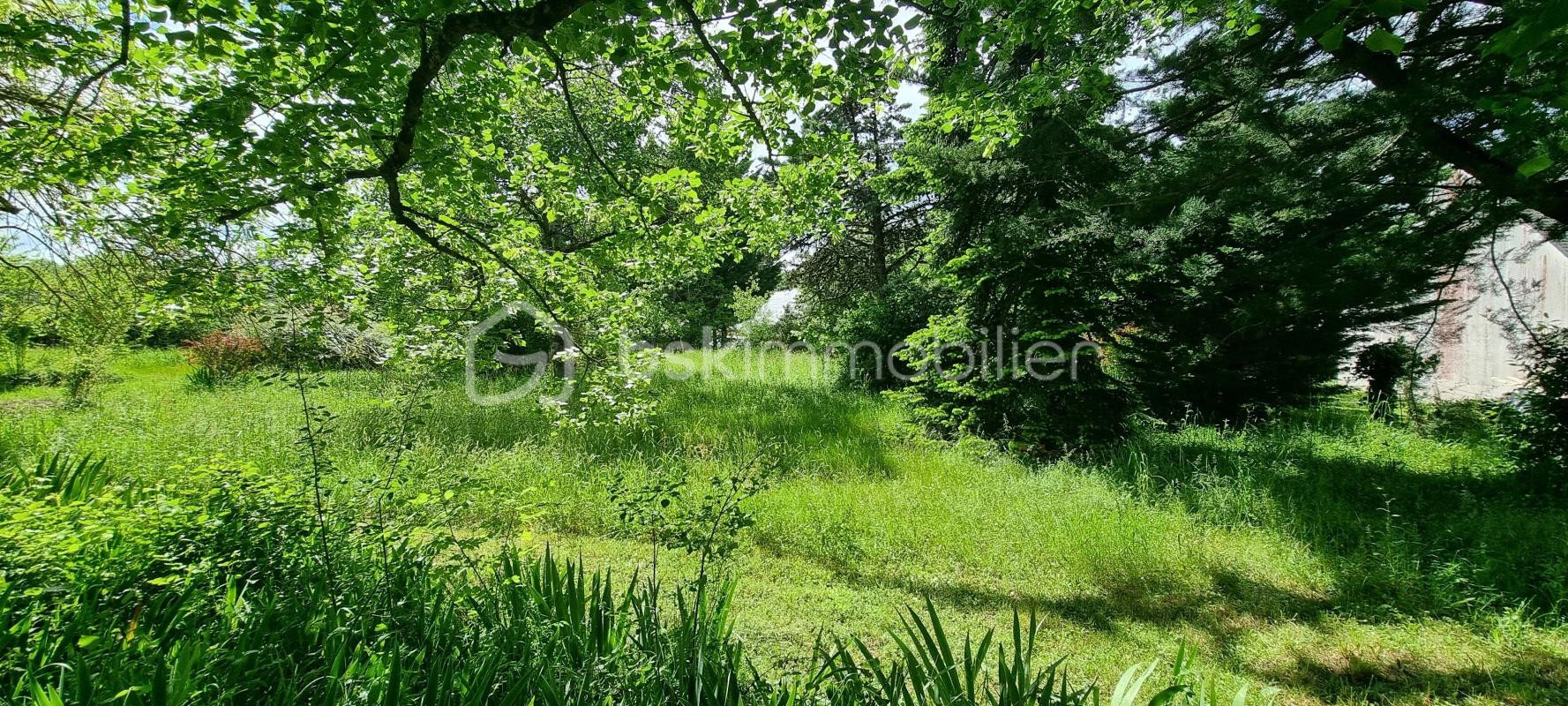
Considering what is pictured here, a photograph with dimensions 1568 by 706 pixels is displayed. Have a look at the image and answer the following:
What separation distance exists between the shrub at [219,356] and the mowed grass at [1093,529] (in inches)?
132

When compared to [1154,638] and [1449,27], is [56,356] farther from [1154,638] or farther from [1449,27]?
[1449,27]

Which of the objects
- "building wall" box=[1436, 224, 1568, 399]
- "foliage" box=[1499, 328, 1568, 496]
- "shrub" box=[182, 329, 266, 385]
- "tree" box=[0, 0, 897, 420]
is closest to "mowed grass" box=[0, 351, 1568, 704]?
"foliage" box=[1499, 328, 1568, 496]

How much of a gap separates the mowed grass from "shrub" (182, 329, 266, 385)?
336 centimetres

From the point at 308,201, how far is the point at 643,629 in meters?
2.63

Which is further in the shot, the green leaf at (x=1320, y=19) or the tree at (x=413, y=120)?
the tree at (x=413, y=120)

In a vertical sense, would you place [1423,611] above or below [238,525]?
below

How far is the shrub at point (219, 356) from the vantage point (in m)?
11.0

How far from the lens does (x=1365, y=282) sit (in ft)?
13.0

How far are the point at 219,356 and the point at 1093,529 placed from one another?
16.3 metres

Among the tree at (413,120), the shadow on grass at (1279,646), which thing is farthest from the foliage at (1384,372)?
the tree at (413,120)

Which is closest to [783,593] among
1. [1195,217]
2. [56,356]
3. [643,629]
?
[643,629]

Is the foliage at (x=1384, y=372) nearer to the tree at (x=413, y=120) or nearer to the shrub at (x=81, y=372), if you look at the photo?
the tree at (x=413, y=120)

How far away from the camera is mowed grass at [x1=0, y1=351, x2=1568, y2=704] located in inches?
120

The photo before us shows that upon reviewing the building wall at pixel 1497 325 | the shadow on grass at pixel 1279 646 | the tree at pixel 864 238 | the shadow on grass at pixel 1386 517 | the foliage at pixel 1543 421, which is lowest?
the shadow on grass at pixel 1279 646
